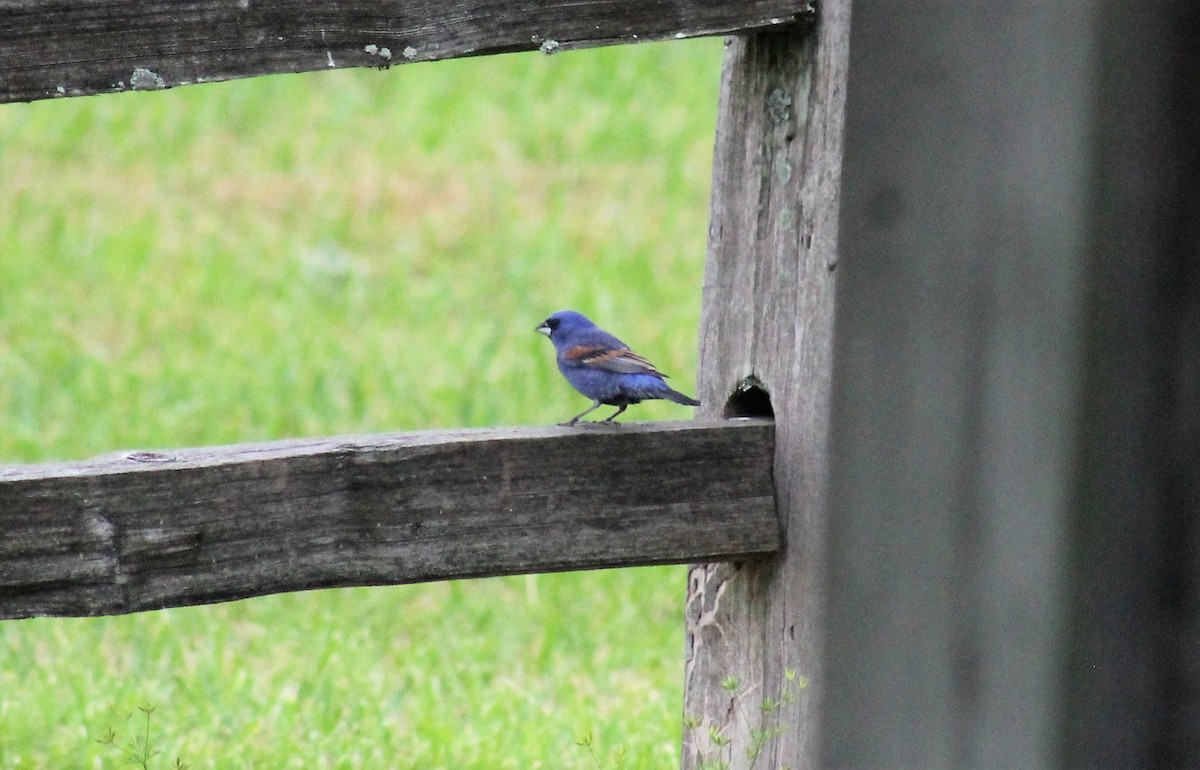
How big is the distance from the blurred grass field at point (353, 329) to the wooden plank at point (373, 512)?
3.38 ft

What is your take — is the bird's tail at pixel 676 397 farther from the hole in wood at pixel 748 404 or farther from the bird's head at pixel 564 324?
the bird's head at pixel 564 324

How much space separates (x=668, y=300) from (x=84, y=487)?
175 inches

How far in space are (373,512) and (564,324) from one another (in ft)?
4.84

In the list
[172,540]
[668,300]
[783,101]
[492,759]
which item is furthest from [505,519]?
[668,300]

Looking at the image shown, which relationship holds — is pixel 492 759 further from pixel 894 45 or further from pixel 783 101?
pixel 894 45

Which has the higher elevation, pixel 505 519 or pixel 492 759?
pixel 505 519

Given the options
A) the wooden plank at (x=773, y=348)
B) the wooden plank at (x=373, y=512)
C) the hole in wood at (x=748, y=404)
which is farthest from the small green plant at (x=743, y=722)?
the hole in wood at (x=748, y=404)

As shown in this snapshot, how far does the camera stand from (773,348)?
202cm

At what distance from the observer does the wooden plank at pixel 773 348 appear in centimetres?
189

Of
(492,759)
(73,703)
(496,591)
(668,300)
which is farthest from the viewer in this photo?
(668,300)

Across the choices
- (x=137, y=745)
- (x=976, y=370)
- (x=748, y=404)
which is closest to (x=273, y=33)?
(x=748, y=404)

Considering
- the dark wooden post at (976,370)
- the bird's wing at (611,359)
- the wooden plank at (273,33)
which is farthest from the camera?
the bird's wing at (611,359)

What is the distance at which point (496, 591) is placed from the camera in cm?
446

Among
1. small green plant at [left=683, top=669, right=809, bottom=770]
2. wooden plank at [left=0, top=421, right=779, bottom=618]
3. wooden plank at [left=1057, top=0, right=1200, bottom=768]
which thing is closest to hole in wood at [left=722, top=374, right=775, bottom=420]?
wooden plank at [left=0, top=421, right=779, bottom=618]
